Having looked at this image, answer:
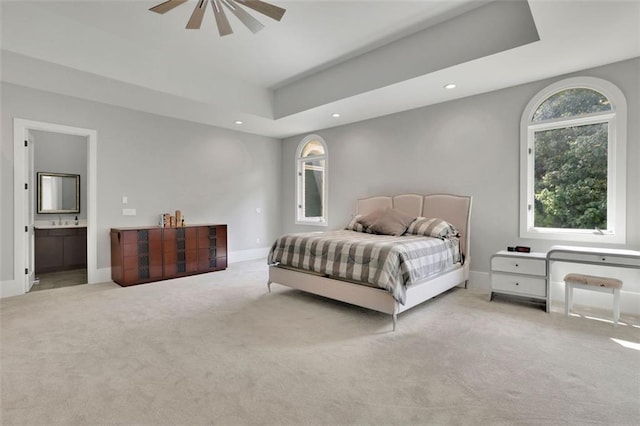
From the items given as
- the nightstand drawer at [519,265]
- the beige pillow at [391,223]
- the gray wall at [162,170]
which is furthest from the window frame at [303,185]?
the nightstand drawer at [519,265]

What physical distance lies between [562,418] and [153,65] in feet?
17.1

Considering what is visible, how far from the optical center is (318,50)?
4129 millimetres

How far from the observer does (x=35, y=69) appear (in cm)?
363

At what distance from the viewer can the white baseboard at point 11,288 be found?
4.07 meters

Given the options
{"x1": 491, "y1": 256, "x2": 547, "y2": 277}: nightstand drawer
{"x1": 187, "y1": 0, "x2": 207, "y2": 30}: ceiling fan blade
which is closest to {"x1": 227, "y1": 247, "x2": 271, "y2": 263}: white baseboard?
{"x1": 187, "y1": 0, "x2": 207, "y2": 30}: ceiling fan blade

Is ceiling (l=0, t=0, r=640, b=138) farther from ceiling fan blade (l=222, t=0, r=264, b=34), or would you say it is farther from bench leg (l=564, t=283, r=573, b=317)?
bench leg (l=564, t=283, r=573, b=317)

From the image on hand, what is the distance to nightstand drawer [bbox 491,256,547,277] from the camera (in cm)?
347

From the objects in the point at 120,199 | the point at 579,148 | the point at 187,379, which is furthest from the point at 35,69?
the point at 579,148

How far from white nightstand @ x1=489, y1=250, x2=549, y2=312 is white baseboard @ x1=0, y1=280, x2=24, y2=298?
5.96 m

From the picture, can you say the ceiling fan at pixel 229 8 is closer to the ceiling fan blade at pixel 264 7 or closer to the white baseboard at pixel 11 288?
the ceiling fan blade at pixel 264 7

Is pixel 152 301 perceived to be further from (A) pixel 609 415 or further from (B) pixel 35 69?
(A) pixel 609 415

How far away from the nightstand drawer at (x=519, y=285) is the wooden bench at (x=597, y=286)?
0.21m

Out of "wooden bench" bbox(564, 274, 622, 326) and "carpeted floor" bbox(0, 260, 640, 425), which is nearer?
"carpeted floor" bbox(0, 260, 640, 425)

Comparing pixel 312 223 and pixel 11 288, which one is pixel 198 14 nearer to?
pixel 11 288
